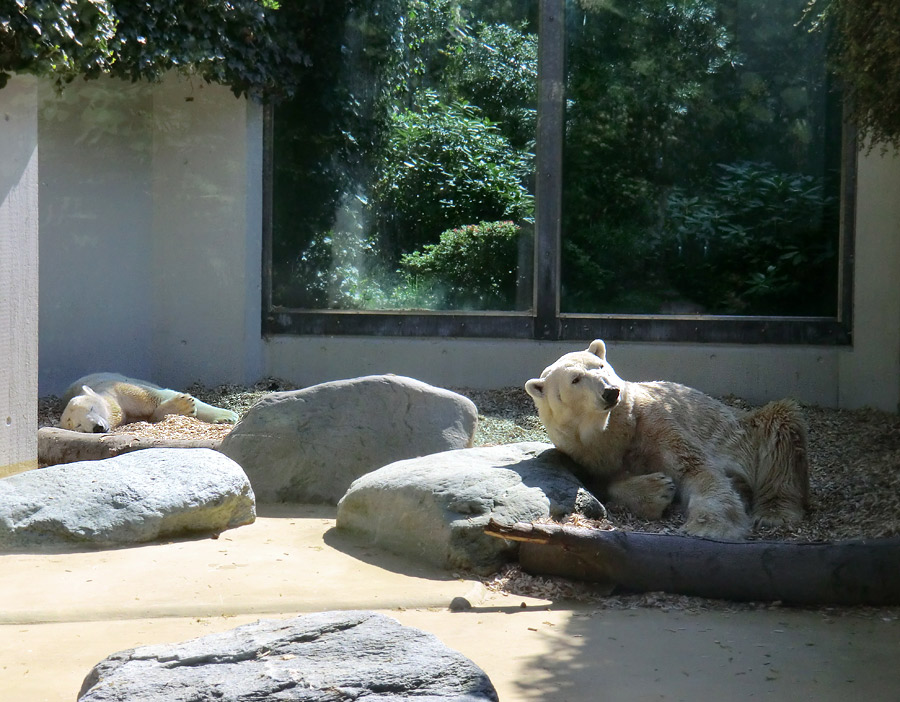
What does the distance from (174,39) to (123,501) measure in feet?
15.2

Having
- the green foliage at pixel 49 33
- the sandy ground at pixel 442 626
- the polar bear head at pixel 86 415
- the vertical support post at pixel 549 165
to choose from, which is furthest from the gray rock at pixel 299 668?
the vertical support post at pixel 549 165

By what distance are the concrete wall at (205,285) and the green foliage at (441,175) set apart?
44.0 inches

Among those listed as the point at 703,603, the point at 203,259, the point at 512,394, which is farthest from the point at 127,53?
the point at 703,603

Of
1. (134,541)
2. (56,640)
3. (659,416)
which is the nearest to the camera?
(56,640)

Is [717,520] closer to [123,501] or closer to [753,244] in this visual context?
[123,501]

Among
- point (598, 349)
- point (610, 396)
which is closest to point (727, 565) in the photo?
point (610, 396)

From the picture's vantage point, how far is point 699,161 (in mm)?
8836

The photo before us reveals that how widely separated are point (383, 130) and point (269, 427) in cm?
417

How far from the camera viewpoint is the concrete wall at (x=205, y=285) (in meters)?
8.42

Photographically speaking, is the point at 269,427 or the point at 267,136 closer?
the point at 269,427

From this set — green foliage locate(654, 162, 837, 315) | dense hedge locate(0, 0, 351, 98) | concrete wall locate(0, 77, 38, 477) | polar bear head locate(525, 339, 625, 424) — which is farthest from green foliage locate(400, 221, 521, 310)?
concrete wall locate(0, 77, 38, 477)

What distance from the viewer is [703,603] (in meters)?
4.05

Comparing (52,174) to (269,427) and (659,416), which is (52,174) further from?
(659,416)

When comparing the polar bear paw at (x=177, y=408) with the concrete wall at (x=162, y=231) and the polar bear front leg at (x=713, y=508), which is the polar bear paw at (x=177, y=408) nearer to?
the concrete wall at (x=162, y=231)
